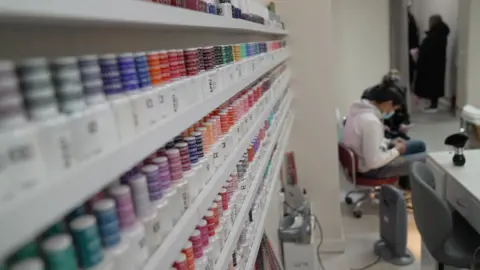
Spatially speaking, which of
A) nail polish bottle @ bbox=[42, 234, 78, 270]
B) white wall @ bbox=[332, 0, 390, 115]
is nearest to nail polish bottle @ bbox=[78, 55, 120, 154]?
nail polish bottle @ bbox=[42, 234, 78, 270]

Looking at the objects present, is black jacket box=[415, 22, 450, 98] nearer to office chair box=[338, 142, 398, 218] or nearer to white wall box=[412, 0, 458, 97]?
white wall box=[412, 0, 458, 97]

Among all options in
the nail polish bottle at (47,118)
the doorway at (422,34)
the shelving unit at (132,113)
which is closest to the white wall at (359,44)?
the doorway at (422,34)

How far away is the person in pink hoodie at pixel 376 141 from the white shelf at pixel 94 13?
9.12ft

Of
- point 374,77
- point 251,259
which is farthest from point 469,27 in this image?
point 251,259

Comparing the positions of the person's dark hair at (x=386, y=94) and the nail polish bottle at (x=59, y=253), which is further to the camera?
the person's dark hair at (x=386, y=94)

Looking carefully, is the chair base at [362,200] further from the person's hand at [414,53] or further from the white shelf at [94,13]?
the person's hand at [414,53]

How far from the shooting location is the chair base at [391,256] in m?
2.92

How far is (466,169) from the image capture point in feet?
7.42

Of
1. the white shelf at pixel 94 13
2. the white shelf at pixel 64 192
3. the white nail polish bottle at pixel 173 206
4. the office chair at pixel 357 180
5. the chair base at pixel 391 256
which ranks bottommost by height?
the chair base at pixel 391 256

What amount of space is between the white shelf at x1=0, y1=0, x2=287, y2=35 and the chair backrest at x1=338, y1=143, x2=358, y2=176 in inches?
111

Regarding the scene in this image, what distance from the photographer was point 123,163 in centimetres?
49

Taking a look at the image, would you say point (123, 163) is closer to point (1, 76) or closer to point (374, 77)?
point (1, 76)

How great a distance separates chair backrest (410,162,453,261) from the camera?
2.00 m

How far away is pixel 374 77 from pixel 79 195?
19.2ft
